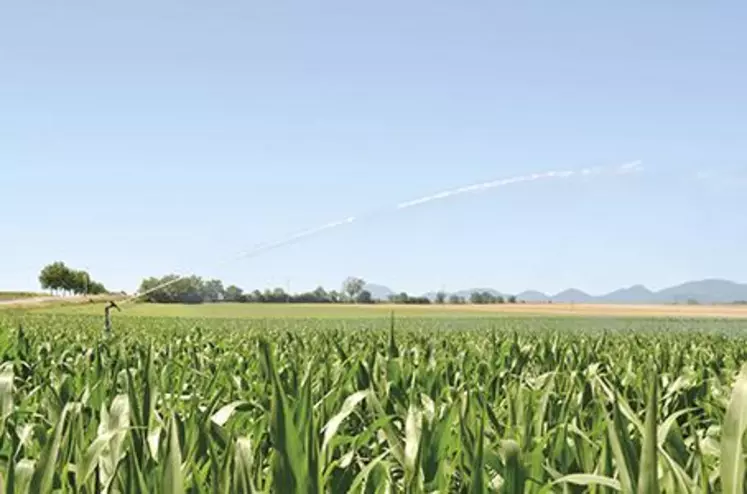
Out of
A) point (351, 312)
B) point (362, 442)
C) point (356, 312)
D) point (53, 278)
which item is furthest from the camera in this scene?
point (53, 278)

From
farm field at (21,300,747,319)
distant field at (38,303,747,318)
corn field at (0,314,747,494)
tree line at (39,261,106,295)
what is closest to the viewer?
corn field at (0,314,747,494)

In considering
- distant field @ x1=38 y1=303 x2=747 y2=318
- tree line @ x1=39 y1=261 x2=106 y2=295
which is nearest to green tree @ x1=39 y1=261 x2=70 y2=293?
tree line @ x1=39 y1=261 x2=106 y2=295

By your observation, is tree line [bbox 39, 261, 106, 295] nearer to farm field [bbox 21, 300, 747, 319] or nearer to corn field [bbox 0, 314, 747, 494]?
farm field [bbox 21, 300, 747, 319]

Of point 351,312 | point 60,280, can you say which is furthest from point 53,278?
point 351,312

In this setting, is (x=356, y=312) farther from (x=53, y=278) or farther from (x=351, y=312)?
(x=53, y=278)

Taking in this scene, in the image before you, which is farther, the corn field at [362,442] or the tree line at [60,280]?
the tree line at [60,280]

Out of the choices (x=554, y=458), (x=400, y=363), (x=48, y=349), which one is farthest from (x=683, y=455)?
(x=48, y=349)

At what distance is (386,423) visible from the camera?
2082 millimetres

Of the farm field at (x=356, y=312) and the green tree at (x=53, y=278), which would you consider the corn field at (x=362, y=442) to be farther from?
the green tree at (x=53, y=278)

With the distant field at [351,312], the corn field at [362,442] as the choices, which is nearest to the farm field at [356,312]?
the distant field at [351,312]

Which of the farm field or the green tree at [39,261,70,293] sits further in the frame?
the green tree at [39,261,70,293]

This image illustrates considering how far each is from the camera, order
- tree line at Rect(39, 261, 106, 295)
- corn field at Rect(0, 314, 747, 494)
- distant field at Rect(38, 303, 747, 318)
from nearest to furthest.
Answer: corn field at Rect(0, 314, 747, 494) < distant field at Rect(38, 303, 747, 318) < tree line at Rect(39, 261, 106, 295)

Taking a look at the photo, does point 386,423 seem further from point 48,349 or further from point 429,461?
point 48,349

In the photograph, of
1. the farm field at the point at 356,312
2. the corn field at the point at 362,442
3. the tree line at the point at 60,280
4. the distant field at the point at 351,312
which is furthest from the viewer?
the tree line at the point at 60,280
